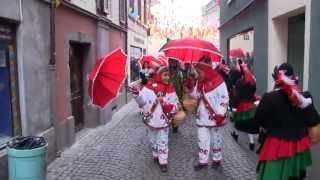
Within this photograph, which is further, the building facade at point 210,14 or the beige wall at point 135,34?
the building facade at point 210,14

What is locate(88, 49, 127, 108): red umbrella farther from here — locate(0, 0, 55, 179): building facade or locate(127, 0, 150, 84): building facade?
locate(127, 0, 150, 84): building facade

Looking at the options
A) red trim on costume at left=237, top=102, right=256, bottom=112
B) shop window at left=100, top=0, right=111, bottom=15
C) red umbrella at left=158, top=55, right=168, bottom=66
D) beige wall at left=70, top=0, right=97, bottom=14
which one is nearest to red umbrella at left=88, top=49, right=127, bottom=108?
red umbrella at left=158, top=55, right=168, bottom=66

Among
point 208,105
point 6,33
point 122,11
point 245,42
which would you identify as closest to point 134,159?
point 208,105

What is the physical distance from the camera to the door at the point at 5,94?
6.12 m

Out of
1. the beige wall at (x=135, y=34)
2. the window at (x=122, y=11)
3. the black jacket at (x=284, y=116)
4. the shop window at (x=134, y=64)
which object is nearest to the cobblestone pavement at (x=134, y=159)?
the black jacket at (x=284, y=116)

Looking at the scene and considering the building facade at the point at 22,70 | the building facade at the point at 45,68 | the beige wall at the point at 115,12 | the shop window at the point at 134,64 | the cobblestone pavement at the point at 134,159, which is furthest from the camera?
the shop window at the point at 134,64

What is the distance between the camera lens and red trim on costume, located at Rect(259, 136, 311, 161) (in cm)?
461

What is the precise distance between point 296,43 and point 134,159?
13.7 ft

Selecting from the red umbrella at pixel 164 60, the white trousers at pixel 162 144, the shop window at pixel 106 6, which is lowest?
the white trousers at pixel 162 144

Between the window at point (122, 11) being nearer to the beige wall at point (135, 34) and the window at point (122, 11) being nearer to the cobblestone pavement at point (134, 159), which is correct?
the beige wall at point (135, 34)

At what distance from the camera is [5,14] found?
5.77 m

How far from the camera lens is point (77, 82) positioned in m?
10.4

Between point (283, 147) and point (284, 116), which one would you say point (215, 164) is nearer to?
point (283, 147)

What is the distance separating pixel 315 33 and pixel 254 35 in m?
5.21
